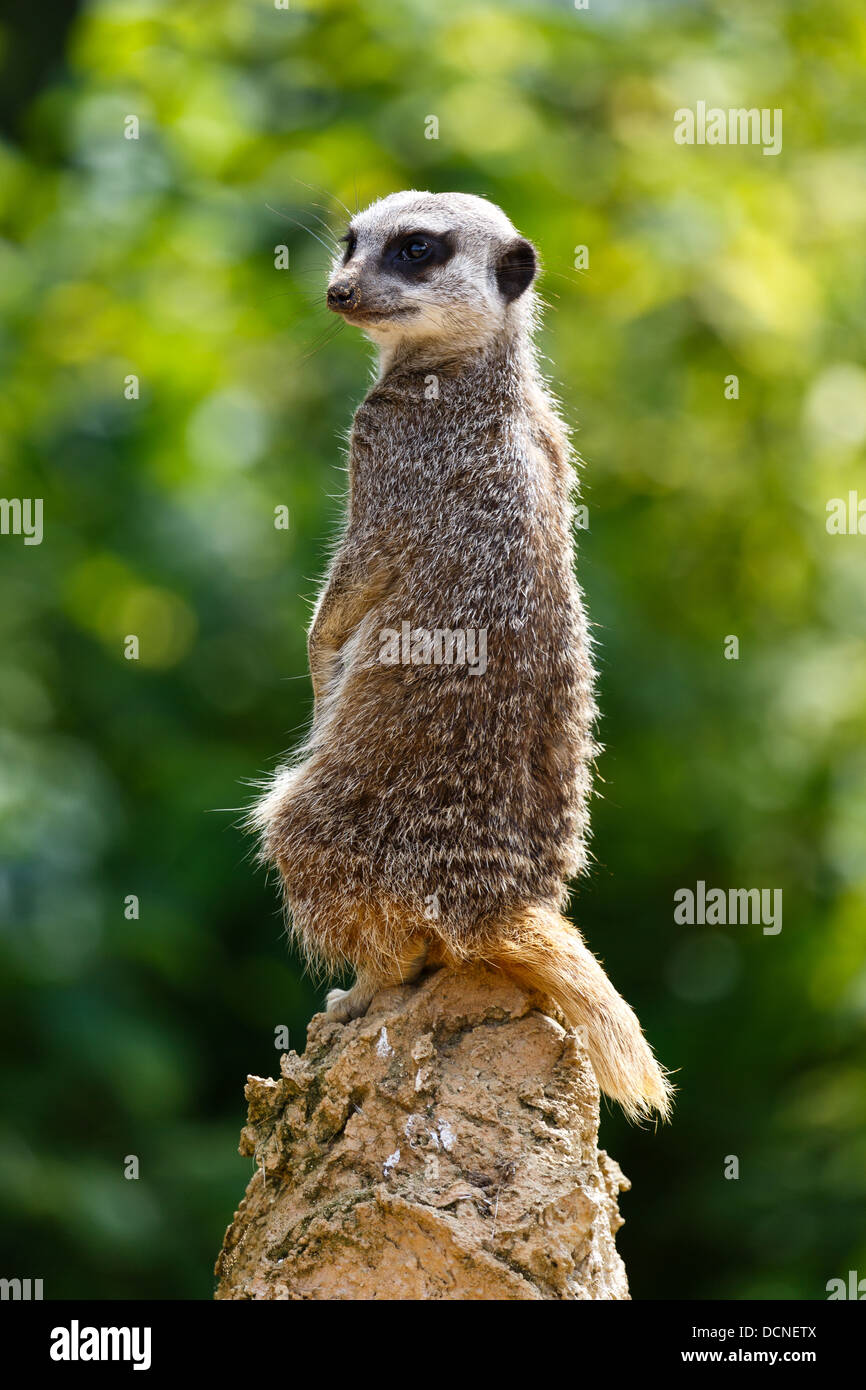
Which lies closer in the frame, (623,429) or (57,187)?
(623,429)

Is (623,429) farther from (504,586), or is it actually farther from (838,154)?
(504,586)

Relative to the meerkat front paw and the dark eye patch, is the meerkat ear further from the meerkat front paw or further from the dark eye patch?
the meerkat front paw

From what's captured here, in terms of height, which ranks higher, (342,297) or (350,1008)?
(342,297)

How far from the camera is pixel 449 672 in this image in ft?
15.0

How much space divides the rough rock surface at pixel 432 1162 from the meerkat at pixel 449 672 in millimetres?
169

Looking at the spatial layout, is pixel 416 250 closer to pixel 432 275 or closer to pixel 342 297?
pixel 432 275

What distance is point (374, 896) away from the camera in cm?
463

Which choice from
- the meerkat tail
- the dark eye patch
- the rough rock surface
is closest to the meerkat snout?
the dark eye patch

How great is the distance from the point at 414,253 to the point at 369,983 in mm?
2155

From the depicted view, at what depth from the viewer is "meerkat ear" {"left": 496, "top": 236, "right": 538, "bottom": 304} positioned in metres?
4.84

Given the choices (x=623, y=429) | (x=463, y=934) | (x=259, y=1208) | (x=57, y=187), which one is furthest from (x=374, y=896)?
(x=57, y=187)

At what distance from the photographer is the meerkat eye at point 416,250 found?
4.73 m

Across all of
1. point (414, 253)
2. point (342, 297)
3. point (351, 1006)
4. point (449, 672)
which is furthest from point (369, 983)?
point (414, 253)

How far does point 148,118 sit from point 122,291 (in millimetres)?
1012
